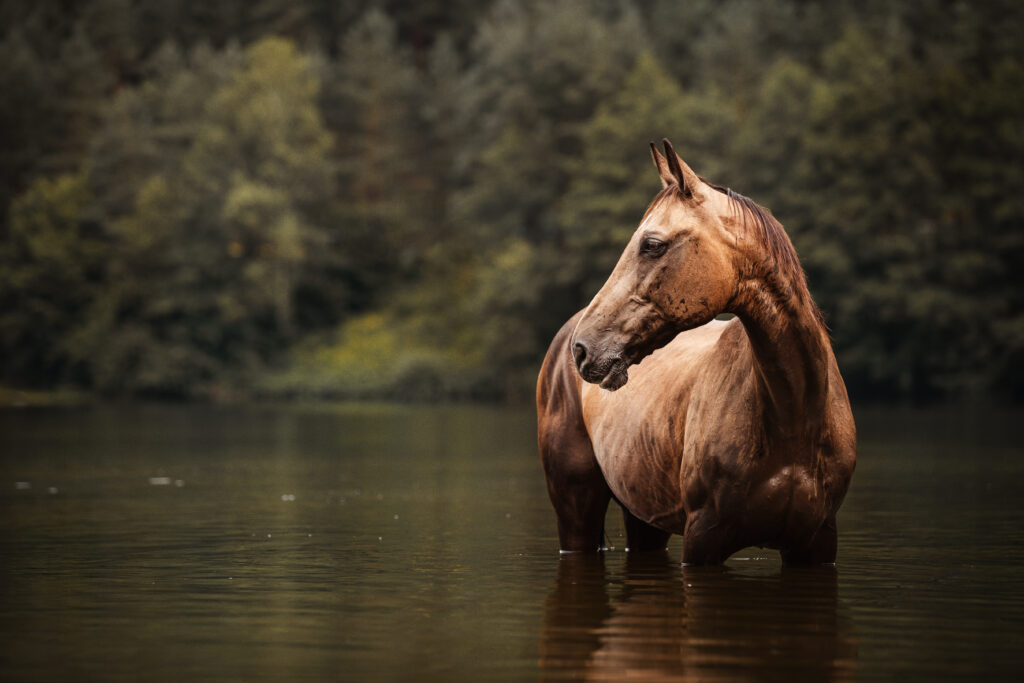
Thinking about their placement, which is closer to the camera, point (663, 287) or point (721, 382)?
point (663, 287)

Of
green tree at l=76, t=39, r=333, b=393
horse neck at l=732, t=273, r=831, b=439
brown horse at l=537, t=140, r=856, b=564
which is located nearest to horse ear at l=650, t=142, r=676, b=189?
brown horse at l=537, t=140, r=856, b=564

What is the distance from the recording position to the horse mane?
25.0 feet

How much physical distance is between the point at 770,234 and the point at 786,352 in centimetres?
59

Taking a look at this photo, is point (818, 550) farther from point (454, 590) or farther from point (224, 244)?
point (224, 244)

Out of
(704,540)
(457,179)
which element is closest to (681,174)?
(704,540)

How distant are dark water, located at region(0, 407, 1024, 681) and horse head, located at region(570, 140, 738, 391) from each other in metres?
1.36

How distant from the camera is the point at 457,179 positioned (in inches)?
3280

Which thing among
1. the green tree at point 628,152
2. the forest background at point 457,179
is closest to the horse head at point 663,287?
the forest background at point 457,179

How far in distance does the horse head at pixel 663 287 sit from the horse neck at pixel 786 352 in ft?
0.68

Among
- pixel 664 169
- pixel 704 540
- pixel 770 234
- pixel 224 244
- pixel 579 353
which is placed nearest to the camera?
pixel 579 353

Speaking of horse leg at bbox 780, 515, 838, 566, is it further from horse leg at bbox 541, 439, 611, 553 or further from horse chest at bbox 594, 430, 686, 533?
horse leg at bbox 541, 439, 611, 553

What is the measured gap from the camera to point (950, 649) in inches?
281

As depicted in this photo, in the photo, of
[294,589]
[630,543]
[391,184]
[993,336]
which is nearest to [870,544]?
[630,543]

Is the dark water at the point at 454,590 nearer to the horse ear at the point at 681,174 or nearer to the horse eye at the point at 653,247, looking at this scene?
the horse eye at the point at 653,247
